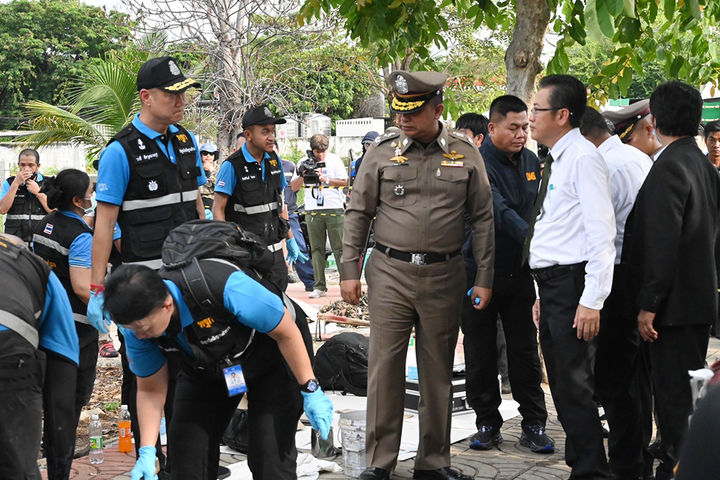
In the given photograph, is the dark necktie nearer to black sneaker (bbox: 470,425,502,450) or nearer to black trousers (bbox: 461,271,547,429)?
black trousers (bbox: 461,271,547,429)

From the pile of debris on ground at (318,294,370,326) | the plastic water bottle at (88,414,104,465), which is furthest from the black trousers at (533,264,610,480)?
the pile of debris on ground at (318,294,370,326)

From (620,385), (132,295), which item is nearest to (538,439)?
(620,385)

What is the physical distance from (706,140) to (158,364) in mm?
6467

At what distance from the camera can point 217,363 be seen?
356 cm

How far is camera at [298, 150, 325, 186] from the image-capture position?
10.4 metres

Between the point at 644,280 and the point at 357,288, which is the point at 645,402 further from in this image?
the point at 357,288

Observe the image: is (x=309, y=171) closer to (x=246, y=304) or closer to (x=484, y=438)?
(x=484, y=438)

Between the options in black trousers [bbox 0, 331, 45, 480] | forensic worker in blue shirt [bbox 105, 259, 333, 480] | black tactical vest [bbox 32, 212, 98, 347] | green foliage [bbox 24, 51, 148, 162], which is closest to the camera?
black trousers [bbox 0, 331, 45, 480]

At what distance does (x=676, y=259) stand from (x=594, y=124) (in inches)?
44.5

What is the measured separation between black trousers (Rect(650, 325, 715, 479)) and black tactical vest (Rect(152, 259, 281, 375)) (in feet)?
7.16

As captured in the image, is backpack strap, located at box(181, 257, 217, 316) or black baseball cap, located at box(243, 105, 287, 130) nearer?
backpack strap, located at box(181, 257, 217, 316)

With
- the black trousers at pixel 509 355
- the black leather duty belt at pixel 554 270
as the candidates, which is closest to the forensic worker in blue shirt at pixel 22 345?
the black leather duty belt at pixel 554 270

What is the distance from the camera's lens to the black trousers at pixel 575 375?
4480mm

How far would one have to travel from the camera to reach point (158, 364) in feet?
12.3
